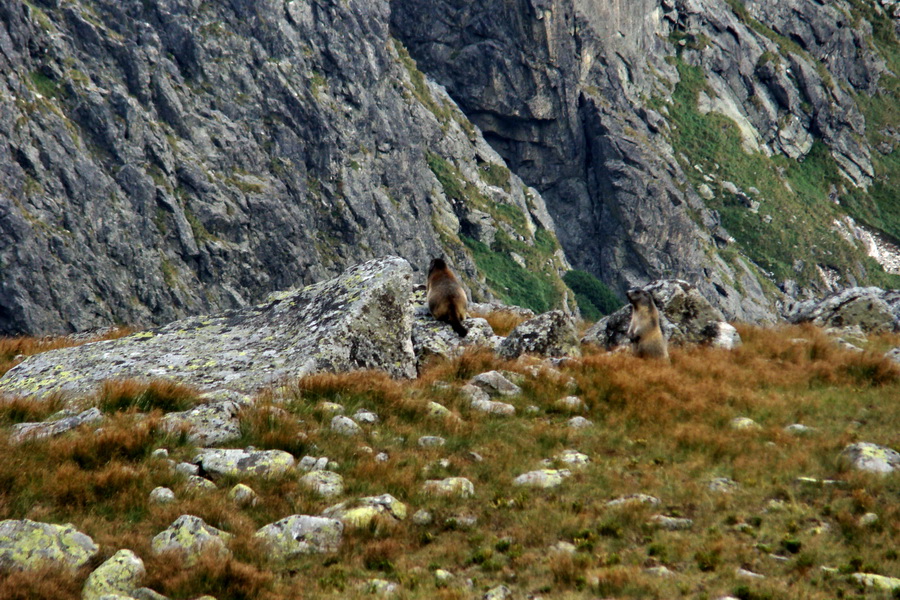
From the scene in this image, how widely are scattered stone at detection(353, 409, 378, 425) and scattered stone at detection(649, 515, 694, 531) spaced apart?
4.71m

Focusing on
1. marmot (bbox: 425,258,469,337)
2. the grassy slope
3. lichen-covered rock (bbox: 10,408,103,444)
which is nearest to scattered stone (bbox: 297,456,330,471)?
the grassy slope

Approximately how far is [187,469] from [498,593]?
435 centimetres

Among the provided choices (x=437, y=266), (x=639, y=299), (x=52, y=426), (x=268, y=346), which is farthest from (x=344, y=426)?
(x=437, y=266)

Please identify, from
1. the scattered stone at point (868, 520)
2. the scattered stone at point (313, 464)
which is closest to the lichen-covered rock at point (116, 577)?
the scattered stone at point (313, 464)

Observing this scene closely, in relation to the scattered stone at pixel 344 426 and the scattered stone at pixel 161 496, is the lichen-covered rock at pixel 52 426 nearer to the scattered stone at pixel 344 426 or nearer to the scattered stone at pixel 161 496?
the scattered stone at pixel 161 496

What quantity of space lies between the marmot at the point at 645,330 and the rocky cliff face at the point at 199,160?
115m

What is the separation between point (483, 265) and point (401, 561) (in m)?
182

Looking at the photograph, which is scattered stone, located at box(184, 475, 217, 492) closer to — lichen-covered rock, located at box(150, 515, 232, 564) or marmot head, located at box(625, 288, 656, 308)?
lichen-covered rock, located at box(150, 515, 232, 564)

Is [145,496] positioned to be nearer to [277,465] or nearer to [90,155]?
[277,465]

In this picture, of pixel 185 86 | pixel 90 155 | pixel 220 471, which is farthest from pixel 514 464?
pixel 185 86

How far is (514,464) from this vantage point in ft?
34.0

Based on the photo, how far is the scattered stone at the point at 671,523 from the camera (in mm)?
8266

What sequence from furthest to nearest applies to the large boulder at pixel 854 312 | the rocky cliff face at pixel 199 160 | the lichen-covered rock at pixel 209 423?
the rocky cliff face at pixel 199 160
the large boulder at pixel 854 312
the lichen-covered rock at pixel 209 423

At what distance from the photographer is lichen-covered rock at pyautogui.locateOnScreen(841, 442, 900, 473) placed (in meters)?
9.61
